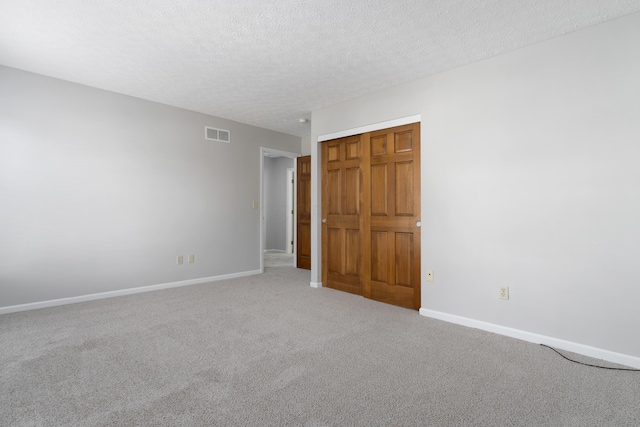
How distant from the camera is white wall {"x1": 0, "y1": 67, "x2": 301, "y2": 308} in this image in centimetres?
335

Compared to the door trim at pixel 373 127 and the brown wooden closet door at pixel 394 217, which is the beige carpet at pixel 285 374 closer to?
the brown wooden closet door at pixel 394 217

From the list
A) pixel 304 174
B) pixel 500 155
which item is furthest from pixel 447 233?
pixel 304 174

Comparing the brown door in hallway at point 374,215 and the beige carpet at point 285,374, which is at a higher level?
the brown door in hallway at point 374,215

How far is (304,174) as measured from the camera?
19.9 ft

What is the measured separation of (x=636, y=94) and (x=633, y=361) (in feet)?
6.04

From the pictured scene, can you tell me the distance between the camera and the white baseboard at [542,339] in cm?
225

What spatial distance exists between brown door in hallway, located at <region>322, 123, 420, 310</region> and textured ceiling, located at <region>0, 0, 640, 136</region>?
730 millimetres

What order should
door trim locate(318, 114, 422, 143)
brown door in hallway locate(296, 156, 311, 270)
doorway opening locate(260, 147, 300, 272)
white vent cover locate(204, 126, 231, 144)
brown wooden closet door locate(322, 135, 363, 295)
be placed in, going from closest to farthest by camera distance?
door trim locate(318, 114, 422, 143)
brown wooden closet door locate(322, 135, 363, 295)
white vent cover locate(204, 126, 231, 144)
brown door in hallway locate(296, 156, 311, 270)
doorway opening locate(260, 147, 300, 272)

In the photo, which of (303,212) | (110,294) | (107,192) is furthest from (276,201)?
(110,294)

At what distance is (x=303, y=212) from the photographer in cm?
606

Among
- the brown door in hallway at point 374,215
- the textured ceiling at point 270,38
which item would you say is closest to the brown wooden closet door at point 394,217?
the brown door in hallway at point 374,215

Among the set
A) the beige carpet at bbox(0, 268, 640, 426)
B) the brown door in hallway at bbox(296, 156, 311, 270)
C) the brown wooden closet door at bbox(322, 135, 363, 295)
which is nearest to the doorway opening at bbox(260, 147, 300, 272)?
the brown door in hallway at bbox(296, 156, 311, 270)

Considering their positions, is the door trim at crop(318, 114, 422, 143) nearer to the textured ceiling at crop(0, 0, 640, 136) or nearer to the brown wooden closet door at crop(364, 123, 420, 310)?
the brown wooden closet door at crop(364, 123, 420, 310)

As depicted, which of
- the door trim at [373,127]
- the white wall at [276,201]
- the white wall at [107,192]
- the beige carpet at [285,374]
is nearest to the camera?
the beige carpet at [285,374]
